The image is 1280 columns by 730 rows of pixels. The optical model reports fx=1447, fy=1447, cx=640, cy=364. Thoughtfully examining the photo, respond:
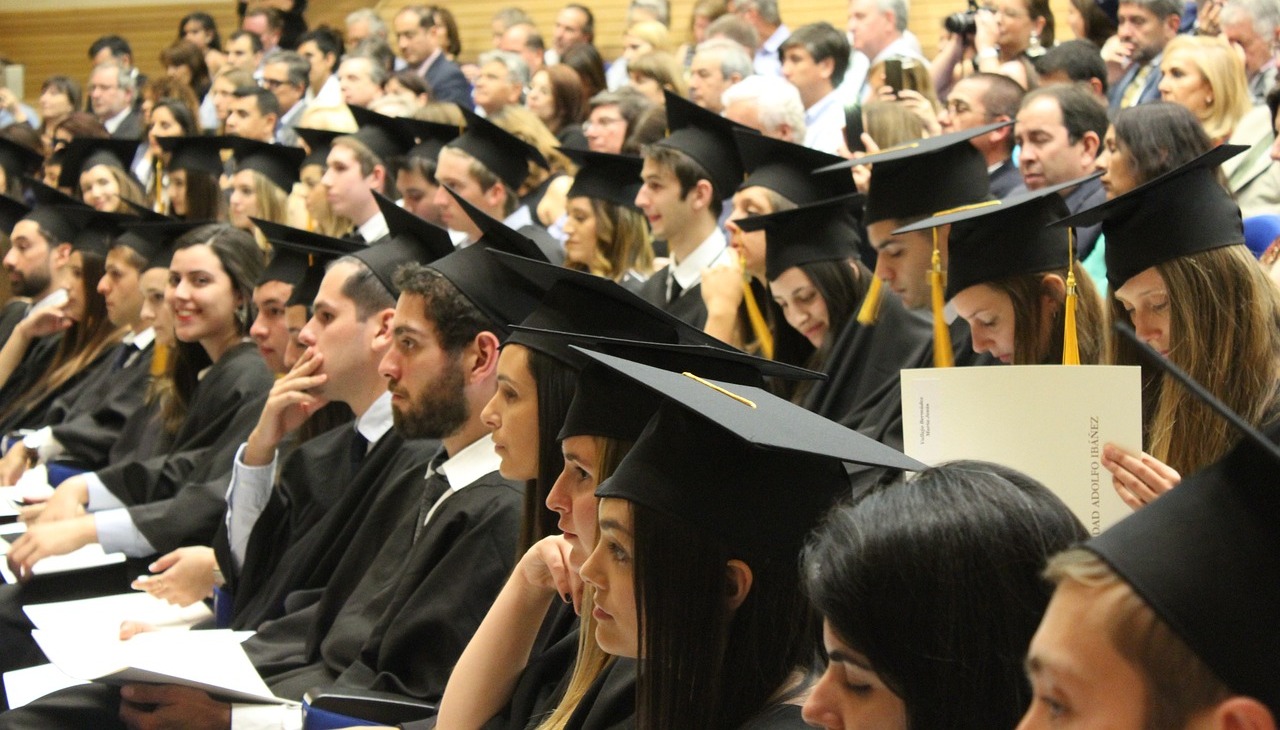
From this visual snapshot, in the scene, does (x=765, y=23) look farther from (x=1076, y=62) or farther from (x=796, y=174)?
(x=796, y=174)

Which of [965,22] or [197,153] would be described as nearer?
[965,22]

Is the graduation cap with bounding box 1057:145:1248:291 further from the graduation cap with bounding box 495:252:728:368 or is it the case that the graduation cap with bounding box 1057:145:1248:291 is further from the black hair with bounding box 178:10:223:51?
the black hair with bounding box 178:10:223:51

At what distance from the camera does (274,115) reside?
33.8 ft

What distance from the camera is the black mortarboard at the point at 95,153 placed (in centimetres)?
984

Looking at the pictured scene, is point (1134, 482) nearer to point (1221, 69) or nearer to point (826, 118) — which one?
point (1221, 69)

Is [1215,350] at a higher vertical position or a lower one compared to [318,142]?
higher

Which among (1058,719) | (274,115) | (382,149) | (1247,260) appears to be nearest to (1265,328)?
(1247,260)

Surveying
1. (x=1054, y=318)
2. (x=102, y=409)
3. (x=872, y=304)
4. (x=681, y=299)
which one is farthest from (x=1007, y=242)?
(x=102, y=409)

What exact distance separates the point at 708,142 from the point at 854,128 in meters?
0.64

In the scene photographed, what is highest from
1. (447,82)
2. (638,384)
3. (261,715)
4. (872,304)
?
(638,384)

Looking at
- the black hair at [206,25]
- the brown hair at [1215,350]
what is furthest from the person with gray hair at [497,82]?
the brown hair at [1215,350]

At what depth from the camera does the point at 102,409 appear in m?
6.60

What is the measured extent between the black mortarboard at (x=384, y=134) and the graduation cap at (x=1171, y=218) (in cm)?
556

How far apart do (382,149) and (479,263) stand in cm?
453
